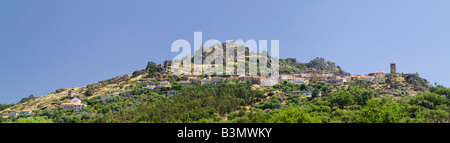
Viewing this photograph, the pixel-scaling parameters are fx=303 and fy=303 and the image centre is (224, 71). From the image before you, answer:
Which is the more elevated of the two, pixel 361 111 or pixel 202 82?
pixel 202 82

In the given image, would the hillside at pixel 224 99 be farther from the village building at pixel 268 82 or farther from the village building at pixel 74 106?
the village building at pixel 268 82

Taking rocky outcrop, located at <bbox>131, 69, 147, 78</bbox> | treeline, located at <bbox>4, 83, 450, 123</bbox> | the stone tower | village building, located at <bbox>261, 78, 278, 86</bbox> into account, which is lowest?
treeline, located at <bbox>4, 83, 450, 123</bbox>

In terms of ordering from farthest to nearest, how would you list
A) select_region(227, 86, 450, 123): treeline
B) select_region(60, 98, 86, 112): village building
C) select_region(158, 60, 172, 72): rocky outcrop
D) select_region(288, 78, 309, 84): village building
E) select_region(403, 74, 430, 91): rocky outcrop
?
select_region(158, 60, 172, 72): rocky outcrop, select_region(288, 78, 309, 84): village building, select_region(403, 74, 430, 91): rocky outcrop, select_region(60, 98, 86, 112): village building, select_region(227, 86, 450, 123): treeline

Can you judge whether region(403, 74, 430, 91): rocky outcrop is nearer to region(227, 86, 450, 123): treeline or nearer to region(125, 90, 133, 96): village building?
region(227, 86, 450, 123): treeline

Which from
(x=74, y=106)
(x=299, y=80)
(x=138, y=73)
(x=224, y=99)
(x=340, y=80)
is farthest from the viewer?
(x=138, y=73)

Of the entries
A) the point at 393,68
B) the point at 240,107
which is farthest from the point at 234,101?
the point at 393,68

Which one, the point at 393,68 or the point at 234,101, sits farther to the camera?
the point at 393,68

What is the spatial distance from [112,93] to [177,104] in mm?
53420

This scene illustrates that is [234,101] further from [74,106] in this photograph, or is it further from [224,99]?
[74,106]

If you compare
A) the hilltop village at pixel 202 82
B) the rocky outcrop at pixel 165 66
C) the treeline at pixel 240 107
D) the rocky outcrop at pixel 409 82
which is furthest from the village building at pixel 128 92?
the rocky outcrop at pixel 409 82

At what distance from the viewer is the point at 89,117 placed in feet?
302

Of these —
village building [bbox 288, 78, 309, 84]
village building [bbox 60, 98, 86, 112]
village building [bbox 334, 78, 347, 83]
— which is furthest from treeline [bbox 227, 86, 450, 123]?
village building [bbox 60, 98, 86, 112]

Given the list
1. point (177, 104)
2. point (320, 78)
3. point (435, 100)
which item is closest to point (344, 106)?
point (435, 100)
